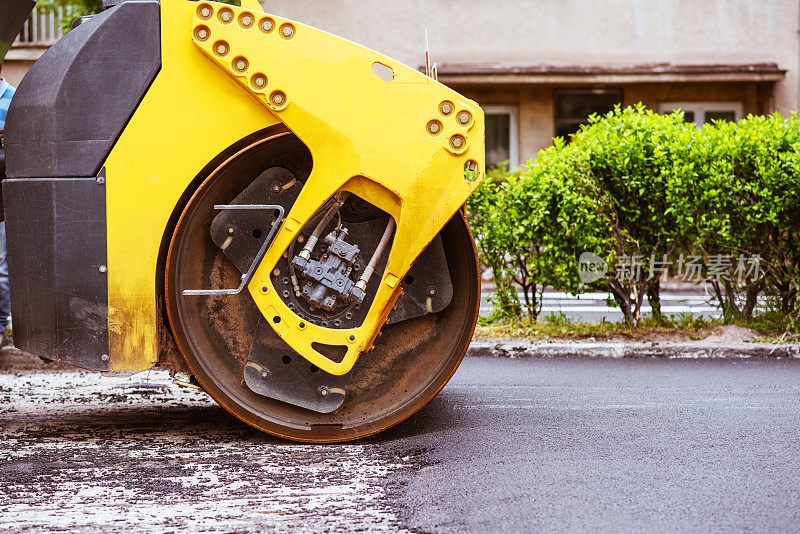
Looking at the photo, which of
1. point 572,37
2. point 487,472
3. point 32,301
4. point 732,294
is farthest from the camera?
point 572,37

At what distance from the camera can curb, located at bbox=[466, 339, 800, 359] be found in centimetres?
648

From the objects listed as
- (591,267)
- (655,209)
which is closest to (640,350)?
(591,267)

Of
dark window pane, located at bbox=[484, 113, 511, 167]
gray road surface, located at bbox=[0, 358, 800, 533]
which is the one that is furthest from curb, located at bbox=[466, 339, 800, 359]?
dark window pane, located at bbox=[484, 113, 511, 167]

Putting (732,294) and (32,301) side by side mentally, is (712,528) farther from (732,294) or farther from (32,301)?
(732,294)

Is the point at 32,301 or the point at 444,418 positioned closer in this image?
the point at 32,301

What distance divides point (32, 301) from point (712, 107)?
45.9ft

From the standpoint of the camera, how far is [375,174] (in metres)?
3.72

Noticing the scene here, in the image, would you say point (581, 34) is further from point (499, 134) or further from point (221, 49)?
point (221, 49)

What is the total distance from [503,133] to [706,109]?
11.3 feet

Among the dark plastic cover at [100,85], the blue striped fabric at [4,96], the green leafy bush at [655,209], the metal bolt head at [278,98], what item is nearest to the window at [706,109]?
the green leafy bush at [655,209]

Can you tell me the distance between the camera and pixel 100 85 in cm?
372

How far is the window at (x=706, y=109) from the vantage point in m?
15.7

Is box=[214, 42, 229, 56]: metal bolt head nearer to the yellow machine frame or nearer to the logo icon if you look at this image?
the yellow machine frame

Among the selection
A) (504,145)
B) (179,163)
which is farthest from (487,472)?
(504,145)
